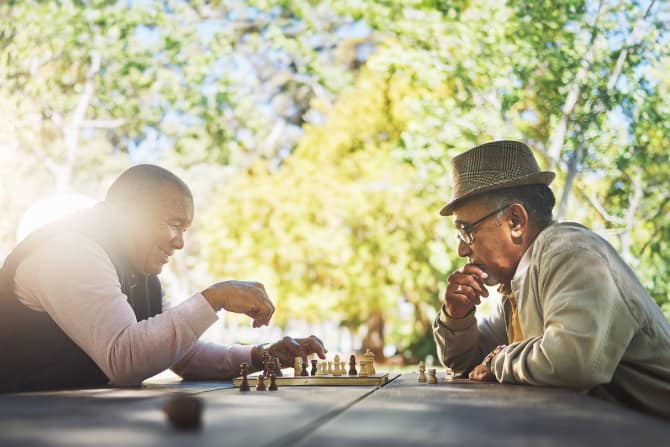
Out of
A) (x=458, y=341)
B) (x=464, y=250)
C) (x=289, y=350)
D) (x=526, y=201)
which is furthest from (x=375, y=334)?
(x=526, y=201)

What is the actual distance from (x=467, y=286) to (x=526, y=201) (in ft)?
1.14

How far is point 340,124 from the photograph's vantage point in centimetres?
1419

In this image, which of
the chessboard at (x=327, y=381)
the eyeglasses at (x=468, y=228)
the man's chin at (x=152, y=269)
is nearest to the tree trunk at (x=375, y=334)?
the man's chin at (x=152, y=269)

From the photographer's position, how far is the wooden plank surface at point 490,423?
103cm

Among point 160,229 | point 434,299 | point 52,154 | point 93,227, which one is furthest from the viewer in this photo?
point 52,154

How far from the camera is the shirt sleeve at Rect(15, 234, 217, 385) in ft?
7.55

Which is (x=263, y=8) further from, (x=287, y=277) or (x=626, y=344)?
(x=626, y=344)

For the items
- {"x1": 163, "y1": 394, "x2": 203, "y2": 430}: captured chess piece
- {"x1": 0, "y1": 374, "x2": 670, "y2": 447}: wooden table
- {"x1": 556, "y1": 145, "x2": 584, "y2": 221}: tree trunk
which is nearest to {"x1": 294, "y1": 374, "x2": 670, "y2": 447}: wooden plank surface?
{"x1": 0, "y1": 374, "x2": 670, "y2": 447}: wooden table

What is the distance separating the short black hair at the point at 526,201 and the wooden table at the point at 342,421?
3.00 ft

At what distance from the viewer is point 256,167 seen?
1670 centimetres

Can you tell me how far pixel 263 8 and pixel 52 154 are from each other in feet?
19.1

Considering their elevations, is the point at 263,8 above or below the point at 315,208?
above

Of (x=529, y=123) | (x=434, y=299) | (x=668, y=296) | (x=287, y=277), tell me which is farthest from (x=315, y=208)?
(x=668, y=296)

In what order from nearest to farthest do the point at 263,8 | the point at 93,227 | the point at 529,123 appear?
the point at 93,227
the point at 529,123
the point at 263,8
